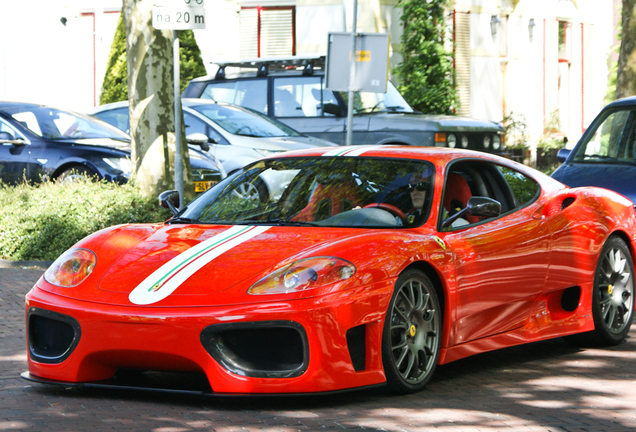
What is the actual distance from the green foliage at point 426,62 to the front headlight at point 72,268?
2012cm

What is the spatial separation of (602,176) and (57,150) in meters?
6.56

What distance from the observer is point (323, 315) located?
4.61m

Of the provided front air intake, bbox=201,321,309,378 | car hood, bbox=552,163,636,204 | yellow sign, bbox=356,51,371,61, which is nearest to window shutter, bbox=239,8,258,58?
yellow sign, bbox=356,51,371,61

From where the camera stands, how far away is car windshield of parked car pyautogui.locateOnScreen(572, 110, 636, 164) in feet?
33.5

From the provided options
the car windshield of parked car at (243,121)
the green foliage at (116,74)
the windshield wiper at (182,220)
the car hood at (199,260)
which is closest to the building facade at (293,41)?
the green foliage at (116,74)

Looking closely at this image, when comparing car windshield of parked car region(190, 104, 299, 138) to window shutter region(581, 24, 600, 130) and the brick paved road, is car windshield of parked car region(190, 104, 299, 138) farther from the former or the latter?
window shutter region(581, 24, 600, 130)

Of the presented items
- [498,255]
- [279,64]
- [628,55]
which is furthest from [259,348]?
[628,55]

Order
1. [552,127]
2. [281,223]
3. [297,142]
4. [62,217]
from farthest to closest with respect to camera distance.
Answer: [552,127] → [297,142] → [62,217] → [281,223]

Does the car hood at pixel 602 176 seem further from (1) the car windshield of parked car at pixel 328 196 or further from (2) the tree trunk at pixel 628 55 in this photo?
(2) the tree trunk at pixel 628 55

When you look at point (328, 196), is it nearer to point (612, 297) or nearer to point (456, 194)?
point (456, 194)

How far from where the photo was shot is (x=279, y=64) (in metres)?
16.2

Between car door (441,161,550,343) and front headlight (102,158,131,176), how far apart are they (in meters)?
6.83

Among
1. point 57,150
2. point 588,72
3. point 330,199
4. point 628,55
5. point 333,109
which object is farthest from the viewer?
point 588,72

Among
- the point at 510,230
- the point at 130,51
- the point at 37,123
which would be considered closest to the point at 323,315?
the point at 510,230
